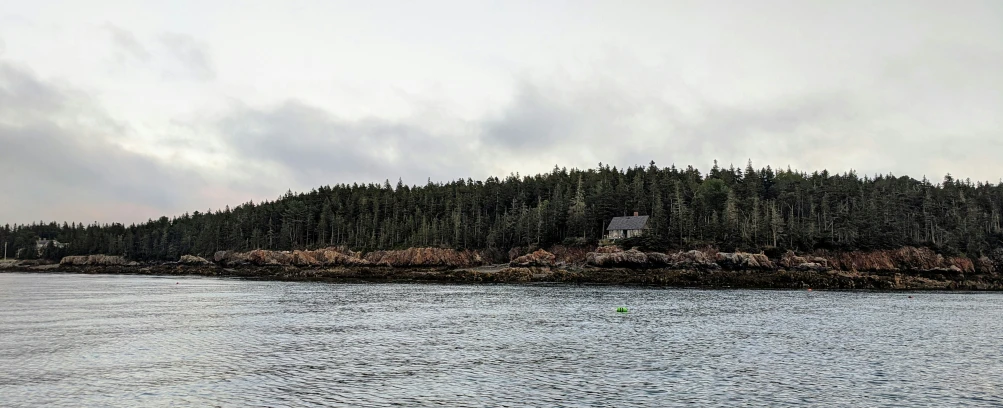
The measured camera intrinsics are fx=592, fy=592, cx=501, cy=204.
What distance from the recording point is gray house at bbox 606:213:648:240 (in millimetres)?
136500

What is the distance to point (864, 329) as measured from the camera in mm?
44406

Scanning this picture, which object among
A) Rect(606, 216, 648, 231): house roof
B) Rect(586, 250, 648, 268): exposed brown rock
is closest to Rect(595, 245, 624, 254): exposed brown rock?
Rect(586, 250, 648, 268): exposed brown rock

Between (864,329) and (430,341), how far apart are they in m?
32.5

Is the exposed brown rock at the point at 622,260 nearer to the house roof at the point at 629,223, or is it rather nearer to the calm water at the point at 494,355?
the house roof at the point at 629,223

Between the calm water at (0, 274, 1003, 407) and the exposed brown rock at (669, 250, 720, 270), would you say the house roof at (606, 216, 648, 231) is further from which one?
the calm water at (0, 274, 1003, 407)

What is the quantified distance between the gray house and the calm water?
76.1 meters

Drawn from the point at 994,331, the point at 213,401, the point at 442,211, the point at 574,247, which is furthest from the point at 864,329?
the point at 442,211

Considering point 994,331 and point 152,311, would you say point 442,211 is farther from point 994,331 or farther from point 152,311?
point 994,331

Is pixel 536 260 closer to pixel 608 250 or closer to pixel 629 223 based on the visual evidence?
pixel 608 250

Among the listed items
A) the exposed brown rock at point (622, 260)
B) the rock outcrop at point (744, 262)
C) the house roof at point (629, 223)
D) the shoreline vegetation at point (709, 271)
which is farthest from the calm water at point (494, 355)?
the house roof at point (629, 223)

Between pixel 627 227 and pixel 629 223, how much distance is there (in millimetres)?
1509

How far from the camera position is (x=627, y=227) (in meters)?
138

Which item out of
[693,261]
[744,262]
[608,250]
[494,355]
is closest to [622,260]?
[608,250]

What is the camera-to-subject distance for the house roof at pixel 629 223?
450 feet
